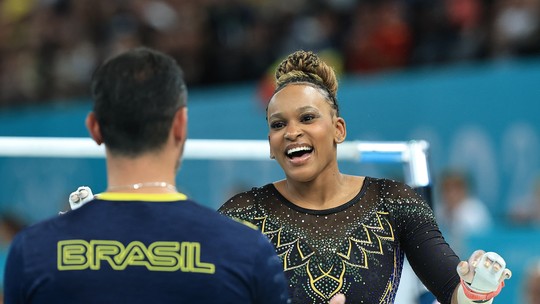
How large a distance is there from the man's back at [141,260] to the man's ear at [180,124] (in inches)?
6.9

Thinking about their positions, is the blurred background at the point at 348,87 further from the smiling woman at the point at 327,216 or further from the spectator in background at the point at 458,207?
the smiling woman at the point at 327,216

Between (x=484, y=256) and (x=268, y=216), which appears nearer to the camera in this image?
(x=484, y=256)

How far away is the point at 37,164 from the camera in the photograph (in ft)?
39.3

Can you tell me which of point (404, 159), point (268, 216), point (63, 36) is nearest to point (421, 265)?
point (268, 216)

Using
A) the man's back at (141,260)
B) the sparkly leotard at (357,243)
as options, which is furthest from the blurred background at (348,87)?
the man's back at (141,260)

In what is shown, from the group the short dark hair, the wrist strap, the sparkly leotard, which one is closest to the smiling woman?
the sparkly leotard

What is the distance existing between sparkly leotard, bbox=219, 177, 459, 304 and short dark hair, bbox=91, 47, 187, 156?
3.70ft

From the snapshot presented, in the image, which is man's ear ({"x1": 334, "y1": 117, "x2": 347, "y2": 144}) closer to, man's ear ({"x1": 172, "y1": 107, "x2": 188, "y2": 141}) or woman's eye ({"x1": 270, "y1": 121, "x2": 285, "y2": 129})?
woman's eye ({"x1": 270, "y1": 121, "x2": 285, "y2": 129})

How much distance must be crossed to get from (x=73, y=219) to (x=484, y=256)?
4.35 feet

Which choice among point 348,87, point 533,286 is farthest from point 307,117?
point 348,87

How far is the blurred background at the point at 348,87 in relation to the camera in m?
8.56

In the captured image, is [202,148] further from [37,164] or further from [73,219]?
[37,164]

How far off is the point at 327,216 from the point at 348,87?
5.92 meters

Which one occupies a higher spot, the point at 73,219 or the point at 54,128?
the point at 54,128
